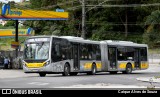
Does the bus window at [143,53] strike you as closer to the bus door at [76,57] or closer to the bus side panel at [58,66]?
the bus door at [76,57]

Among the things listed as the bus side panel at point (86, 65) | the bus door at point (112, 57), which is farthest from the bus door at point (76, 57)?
the bus door at point (112, 57)

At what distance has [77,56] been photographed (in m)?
32.5

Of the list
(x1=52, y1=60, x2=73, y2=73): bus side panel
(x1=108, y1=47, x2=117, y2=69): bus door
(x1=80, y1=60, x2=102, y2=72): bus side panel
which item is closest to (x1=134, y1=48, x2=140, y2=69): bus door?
(x1=108, y1=47, x2=117, y2=69): bus door

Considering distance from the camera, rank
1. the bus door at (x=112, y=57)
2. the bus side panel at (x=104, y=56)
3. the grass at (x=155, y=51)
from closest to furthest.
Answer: the bus side panel at (x=104, y=56) < the bus door at (x=112, y=57) < the grass at (x=155, y=51)

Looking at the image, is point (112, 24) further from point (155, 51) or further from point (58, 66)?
point (58, 66)

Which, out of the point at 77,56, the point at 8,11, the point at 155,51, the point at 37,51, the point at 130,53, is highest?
the point at 8,11

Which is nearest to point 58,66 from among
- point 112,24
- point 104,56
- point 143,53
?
point 104,56

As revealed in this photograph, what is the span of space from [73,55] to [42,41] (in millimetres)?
3031

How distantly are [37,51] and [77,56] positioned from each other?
3.80m

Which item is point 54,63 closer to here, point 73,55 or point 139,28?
point 73,55

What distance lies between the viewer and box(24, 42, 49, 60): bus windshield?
29.3 metres

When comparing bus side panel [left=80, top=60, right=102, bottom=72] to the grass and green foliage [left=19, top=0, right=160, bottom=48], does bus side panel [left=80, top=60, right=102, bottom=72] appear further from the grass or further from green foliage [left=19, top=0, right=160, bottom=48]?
green foliage [left=19, top=0, right=160, bottom=48]

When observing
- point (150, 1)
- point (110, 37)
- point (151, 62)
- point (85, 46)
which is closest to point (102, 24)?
point (110, 37)

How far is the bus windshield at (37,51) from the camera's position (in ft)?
96.3
